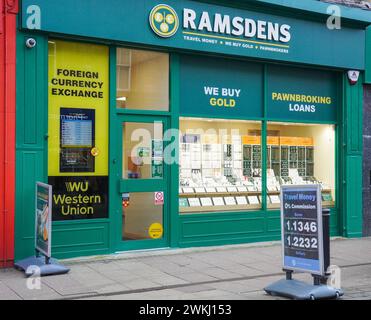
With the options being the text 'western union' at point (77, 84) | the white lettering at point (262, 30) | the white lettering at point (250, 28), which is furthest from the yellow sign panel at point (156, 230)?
the white lettering at point (262, 30)

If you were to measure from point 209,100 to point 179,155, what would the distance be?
124cm

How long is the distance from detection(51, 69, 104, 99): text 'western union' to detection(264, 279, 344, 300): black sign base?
14.8 feet

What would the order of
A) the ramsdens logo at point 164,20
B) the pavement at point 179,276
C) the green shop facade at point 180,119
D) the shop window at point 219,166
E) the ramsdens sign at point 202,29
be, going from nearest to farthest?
the pavement at point 179,276
the ramsdens sign at point 202,29
the green shop facade at point 180,119
the ramsdens logo at point 164,20
the shop window at point 219,166

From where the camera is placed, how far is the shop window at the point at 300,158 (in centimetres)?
1188

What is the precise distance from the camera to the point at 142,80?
1039cm

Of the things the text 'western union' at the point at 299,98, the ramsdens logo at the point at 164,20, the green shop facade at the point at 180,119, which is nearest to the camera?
the green shop facade at the point at 180,119

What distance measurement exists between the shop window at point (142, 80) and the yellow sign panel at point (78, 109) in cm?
31

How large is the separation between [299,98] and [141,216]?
4.37m

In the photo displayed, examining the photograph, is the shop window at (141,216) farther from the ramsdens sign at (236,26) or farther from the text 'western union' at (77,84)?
the ramsdens sign at (236,26)

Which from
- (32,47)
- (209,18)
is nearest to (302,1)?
(209,18)

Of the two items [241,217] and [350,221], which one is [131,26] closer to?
[241,217]

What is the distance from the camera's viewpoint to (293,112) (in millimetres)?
12062

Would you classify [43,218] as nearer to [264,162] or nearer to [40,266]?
[40,266]

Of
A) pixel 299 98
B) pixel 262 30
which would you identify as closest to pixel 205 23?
pixel 262 30
